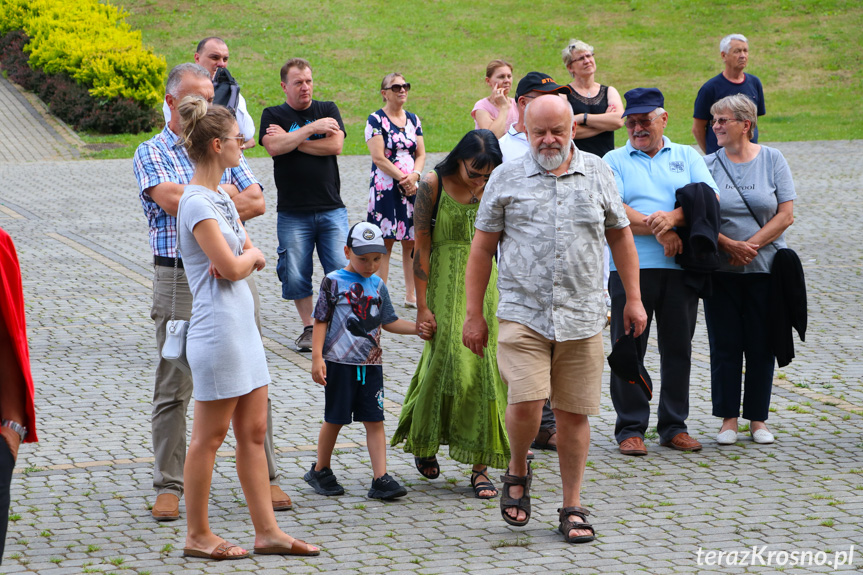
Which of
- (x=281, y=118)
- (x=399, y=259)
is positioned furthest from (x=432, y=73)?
(x=281, y=118)

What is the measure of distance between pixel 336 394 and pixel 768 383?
275 centimetres

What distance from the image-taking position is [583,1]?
47.8 metres

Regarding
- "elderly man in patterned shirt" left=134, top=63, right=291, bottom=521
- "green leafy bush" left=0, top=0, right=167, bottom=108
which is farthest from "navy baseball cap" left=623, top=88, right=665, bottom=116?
"green leafy bush" left=0, top=0, right=167, bottom=108

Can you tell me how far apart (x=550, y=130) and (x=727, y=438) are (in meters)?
2.59

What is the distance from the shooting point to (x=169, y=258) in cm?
521

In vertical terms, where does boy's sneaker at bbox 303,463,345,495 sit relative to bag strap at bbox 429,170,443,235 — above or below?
below

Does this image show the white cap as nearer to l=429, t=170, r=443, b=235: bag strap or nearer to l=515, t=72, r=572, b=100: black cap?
l=429, t=170, r=443, b=235: bag strap

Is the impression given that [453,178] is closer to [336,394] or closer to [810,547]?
[336,394]

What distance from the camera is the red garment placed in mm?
3145

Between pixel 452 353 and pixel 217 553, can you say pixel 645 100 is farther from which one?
pixel 217 553

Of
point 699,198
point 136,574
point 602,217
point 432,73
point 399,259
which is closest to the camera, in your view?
point 136,574

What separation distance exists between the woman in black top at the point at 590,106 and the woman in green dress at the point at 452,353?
2977 millimetres

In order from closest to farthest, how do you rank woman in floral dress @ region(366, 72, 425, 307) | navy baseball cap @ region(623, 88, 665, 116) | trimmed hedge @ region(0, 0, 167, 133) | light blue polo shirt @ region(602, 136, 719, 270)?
navy baseball cap @ region(623, 88, 665, 116) < light blue polo shirt @ region(602, 136, 719, 270) < woman in floral dress @ region(366, 72, 425, 307) < trimmed hedge @ region(0, 0, 167, 133)

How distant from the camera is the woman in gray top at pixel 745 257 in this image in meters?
6.47
